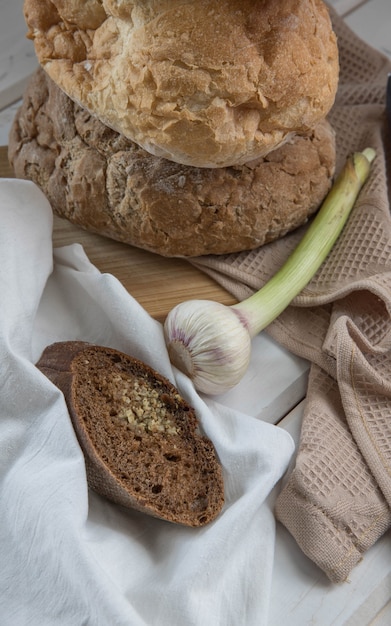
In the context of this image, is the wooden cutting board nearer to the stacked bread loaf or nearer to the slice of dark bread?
the stacked bread loaf

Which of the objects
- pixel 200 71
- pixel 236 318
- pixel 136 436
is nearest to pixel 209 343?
pixel 236 318

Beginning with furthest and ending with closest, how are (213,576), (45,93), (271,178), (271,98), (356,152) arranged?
(356,152), (45,93), (271,178), (271,98), (213,576)

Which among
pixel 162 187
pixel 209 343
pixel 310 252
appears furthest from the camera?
pixel 310 252

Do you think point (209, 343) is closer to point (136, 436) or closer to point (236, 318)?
point (236, 318)

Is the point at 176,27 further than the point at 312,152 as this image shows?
No

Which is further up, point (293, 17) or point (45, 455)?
point (293, 17)

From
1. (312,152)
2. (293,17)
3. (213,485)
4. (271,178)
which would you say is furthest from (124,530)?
(293,17)

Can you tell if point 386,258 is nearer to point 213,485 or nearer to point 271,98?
point 271,98
